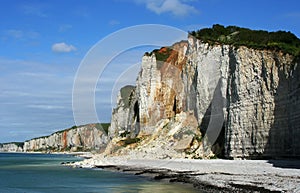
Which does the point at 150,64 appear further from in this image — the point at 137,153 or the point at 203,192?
A: the point at 203,192

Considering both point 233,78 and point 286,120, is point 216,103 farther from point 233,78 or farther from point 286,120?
point 286,120

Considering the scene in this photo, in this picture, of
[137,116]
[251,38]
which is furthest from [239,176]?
[137,116]

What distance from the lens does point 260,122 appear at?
3706 centimetres

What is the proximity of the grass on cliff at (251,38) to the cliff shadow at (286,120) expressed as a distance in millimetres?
2116

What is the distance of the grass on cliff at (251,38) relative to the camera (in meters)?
38.2

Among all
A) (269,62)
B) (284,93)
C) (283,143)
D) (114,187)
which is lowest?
(114,187)

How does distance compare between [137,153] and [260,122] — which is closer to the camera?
[260,122]

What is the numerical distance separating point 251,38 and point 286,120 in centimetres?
1424

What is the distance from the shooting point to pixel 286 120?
34375mm

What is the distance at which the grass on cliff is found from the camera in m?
38.2

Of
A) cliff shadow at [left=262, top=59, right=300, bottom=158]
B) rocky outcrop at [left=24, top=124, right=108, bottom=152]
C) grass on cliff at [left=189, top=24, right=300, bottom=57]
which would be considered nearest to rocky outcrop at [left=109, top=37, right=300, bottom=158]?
cliff shadow at [left=262, top=59, right=300, bottom=158]

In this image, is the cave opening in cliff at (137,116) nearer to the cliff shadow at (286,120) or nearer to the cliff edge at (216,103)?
the cliff edge at (216,103)

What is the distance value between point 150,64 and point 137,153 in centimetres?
2096

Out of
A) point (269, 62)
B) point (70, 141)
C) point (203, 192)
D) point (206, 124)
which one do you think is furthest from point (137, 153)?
point (70, 141)
